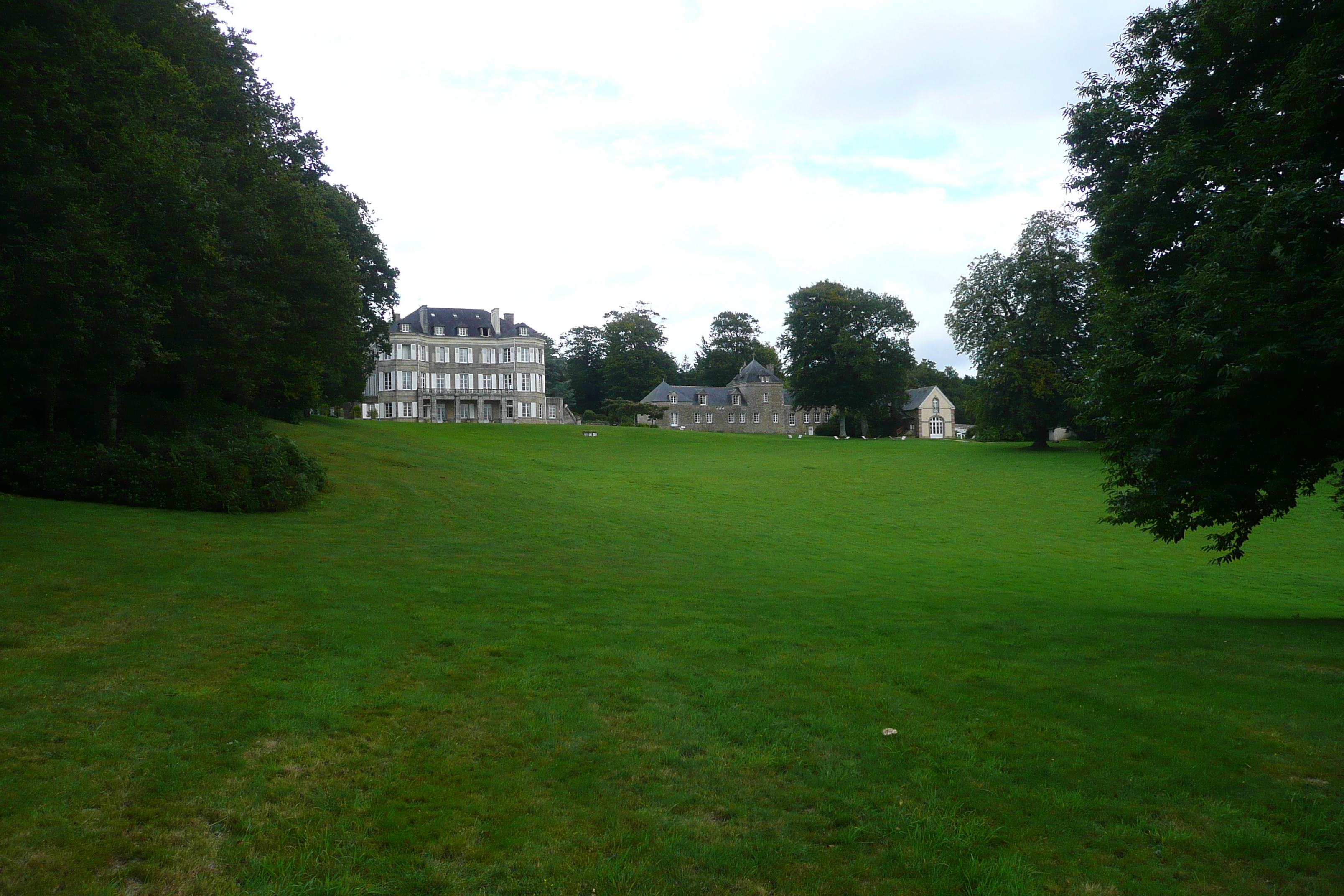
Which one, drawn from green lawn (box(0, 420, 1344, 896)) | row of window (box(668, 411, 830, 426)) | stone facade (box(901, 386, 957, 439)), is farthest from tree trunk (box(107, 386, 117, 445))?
row of window (box(668, 411, 830, 426))

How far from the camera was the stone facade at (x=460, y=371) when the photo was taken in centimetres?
8975

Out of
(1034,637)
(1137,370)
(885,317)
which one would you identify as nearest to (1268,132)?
(1137,370)

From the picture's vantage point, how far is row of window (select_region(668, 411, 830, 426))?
111375 mm

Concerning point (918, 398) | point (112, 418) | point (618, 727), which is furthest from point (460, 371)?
point (618, 727)

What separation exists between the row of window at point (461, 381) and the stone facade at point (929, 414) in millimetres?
44889

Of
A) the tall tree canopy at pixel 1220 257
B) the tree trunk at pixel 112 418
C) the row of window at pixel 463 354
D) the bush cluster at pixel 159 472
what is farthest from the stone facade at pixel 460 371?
the tall tree canopy at pixel 1220 257

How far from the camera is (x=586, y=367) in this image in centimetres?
12356

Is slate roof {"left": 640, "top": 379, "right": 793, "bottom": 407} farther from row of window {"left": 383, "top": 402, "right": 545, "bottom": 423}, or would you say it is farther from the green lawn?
the green lawn

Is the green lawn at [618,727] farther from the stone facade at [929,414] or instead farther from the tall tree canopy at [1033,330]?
the stone facade at [929,414]

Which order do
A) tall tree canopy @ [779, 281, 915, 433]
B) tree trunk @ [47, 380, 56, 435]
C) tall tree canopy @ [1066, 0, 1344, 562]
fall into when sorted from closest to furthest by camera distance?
tall tree canopy @ [1066, 0, 1344, 562] → tree trunk @ [47, 380, 56, 435] → tall tree canopy @ [779, 281, 915, 433]

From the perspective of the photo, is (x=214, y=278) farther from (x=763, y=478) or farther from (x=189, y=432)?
(x=763, y=478)

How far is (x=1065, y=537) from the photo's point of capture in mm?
28438

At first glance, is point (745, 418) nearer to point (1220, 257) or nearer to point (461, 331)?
point (461, 331)

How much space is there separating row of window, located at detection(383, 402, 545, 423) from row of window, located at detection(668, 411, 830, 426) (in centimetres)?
2268
